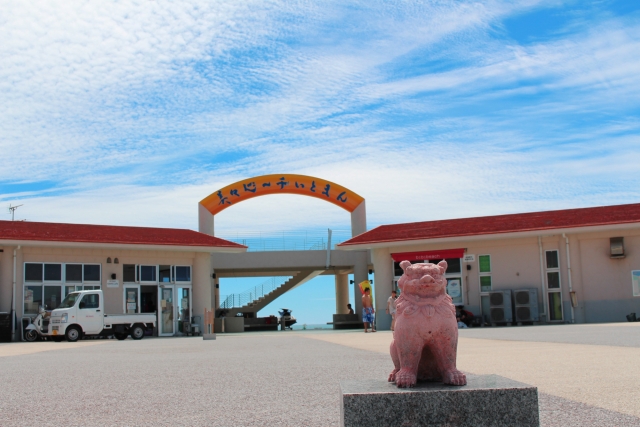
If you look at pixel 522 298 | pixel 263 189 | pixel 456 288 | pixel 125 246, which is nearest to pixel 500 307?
pixel 522 298

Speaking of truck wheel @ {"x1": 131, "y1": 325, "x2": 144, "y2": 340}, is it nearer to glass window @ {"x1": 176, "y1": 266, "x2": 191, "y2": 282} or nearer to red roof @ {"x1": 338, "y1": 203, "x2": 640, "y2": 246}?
glass window @ {"x1": 176, "y1": 266, "x2": 191, "y2": 282}

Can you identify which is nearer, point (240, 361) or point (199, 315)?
point (240, 361)

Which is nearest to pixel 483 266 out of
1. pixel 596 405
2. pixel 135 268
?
pixel 135 268

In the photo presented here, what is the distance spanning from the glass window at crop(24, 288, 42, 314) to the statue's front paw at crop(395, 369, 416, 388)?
23.5 m

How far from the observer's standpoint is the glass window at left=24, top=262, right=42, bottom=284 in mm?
25859

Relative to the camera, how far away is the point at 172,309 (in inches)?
1142

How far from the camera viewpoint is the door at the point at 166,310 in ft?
93.7

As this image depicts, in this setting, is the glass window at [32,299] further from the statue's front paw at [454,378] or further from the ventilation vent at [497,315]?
the statue's front paw at [454,378]

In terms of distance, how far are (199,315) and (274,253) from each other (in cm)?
572

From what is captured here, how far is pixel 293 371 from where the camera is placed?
9.80 m

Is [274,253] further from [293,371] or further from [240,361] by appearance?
[293,371]

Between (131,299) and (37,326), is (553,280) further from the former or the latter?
(37,326)

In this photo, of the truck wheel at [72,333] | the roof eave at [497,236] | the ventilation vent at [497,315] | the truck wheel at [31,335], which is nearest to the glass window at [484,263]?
the roof eave at [497,236]

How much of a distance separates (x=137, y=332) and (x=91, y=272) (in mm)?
3160
